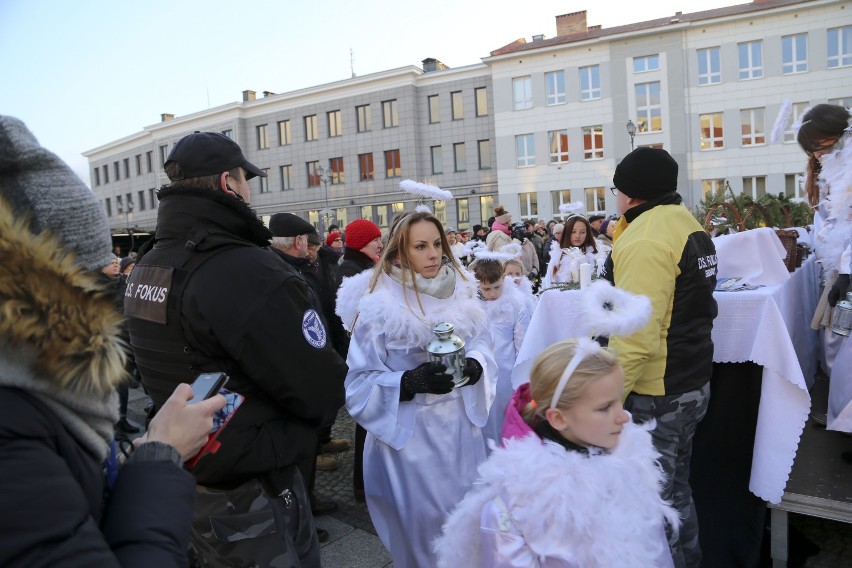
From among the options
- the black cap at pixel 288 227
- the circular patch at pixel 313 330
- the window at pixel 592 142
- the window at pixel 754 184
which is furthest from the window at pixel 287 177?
the circular patch at pixel 313 330

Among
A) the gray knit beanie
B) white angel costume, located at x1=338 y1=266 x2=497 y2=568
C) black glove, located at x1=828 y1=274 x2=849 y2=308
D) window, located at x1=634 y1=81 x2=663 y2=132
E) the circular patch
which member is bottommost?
white angel costume, located at x1=338 y1=266 x2=497 y2=568

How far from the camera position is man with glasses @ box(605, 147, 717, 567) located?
101 inches

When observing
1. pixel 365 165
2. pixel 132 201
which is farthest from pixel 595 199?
pixel 132 201

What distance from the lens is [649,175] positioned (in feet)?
9.11

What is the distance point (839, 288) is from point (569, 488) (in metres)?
3.03

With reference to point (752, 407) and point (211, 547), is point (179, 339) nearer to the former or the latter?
point (211, 547)

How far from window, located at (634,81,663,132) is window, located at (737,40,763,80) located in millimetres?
4360

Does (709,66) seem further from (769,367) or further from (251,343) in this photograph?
(251,343)

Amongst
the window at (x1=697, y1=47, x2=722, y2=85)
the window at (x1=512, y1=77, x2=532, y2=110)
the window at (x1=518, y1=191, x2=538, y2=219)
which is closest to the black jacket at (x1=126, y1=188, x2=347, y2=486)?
the window at (x1=518, y1=191, x2=538, y2=219)

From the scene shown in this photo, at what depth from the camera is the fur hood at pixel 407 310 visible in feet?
10.1

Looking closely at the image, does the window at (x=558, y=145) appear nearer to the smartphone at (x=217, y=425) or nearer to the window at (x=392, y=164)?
the window at (x=392, y=164)

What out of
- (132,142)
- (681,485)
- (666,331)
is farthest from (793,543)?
(132,142)

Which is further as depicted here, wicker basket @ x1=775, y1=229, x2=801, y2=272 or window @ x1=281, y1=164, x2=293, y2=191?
window @ x1=281, y1=164, x2=293, y2=191

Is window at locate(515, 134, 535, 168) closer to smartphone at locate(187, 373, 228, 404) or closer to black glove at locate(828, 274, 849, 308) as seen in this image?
black glove at locate(828, 274, 849, 308)
